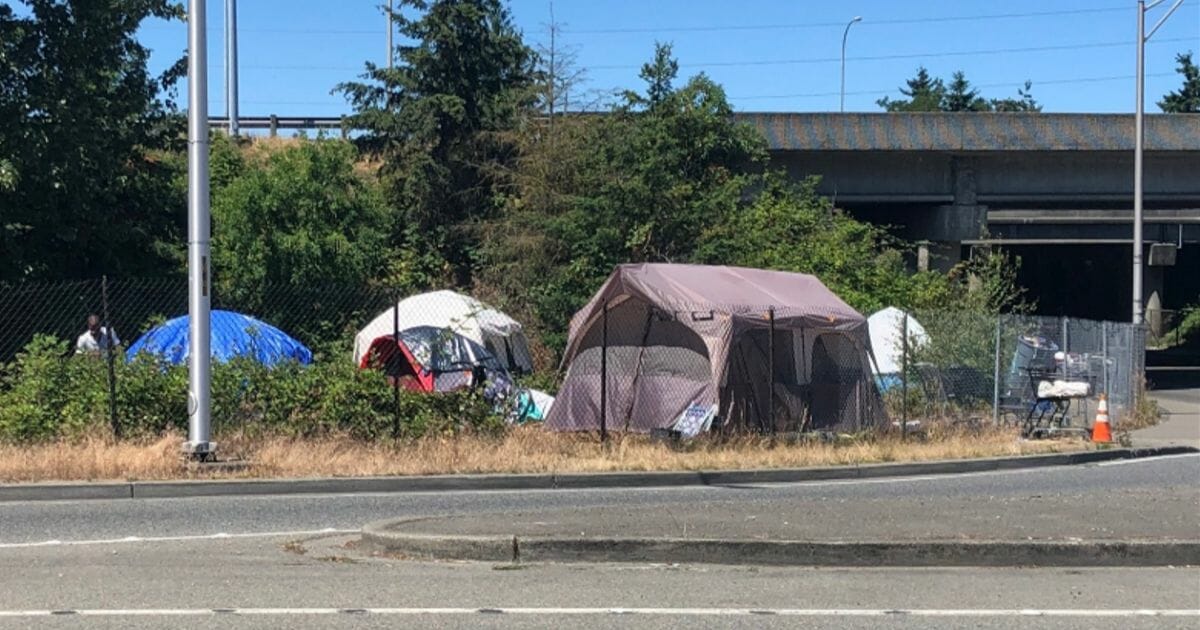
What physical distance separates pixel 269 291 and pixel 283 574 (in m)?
20.7

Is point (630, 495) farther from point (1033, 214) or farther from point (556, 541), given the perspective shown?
point (1033, 214)

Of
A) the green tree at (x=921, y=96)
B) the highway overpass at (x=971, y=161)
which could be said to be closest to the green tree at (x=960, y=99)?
the green tree at (x=921, y=96)

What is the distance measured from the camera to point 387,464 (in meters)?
15.3

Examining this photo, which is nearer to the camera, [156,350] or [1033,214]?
[156,350]

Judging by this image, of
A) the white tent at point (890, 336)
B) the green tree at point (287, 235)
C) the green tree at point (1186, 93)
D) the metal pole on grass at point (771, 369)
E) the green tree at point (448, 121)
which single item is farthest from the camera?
the green tree at point (1186, 93)

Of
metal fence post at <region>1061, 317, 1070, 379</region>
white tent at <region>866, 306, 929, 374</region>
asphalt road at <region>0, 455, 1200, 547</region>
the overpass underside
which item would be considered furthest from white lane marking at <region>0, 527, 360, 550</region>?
the overpass underside

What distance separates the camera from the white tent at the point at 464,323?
23.0 meters

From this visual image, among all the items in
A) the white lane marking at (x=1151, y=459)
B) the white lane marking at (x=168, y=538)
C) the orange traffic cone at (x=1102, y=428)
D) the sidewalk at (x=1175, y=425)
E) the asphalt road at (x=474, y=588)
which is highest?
the asphalt road at (x=474, y=588)

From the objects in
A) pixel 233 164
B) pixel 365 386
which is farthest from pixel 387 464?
pixel 233 164

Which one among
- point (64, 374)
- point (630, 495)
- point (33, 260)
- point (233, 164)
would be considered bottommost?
point (630, 495)

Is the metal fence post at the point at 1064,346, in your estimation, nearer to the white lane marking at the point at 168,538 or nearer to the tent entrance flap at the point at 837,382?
the tent entrance flap at the point at 837,382

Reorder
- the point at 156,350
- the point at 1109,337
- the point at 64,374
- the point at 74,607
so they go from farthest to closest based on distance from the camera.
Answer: the point at 1109,337, the point at 156,350, the point at 64,374, the point at 74,607

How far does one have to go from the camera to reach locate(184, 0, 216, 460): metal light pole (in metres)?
14.6

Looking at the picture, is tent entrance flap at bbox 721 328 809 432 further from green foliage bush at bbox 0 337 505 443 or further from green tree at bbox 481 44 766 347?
green tree at bbox 481 44 766 347
